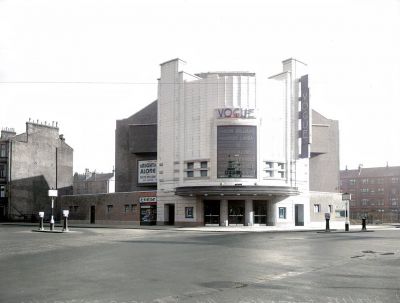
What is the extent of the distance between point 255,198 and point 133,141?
17816 mm

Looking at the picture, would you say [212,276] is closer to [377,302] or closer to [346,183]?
[377,302]

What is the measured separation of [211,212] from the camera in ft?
163

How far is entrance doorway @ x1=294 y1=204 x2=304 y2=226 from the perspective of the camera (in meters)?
52.7

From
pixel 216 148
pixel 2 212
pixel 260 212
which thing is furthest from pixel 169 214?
pixel 2 212

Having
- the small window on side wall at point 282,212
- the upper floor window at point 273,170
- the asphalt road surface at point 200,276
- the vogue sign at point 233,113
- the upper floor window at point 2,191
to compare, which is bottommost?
the small window on side wall at point 282,212

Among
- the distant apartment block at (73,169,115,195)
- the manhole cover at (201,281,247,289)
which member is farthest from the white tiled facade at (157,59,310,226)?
the distant apartment block at (73,169,115,195)

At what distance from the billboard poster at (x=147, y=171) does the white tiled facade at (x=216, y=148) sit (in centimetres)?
473

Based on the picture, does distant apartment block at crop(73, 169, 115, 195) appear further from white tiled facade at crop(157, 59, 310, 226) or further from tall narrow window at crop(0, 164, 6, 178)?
white tiled facade at crop(157, 59, 310, 226)

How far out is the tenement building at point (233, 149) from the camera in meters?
48.5

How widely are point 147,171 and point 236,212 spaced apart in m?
14.1

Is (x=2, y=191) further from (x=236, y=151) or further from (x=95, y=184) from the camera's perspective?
(x=95, y=184)

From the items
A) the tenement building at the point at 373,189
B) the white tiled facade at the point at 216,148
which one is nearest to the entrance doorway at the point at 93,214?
the white tiled facade at the point at 216,148

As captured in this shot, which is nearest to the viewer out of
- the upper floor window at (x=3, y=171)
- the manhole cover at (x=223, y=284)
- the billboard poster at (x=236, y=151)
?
the manhole cover at (x=223, y=284)

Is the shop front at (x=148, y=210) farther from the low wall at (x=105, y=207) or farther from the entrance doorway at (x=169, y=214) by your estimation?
the entrance doorway at (x=169, y=214)
